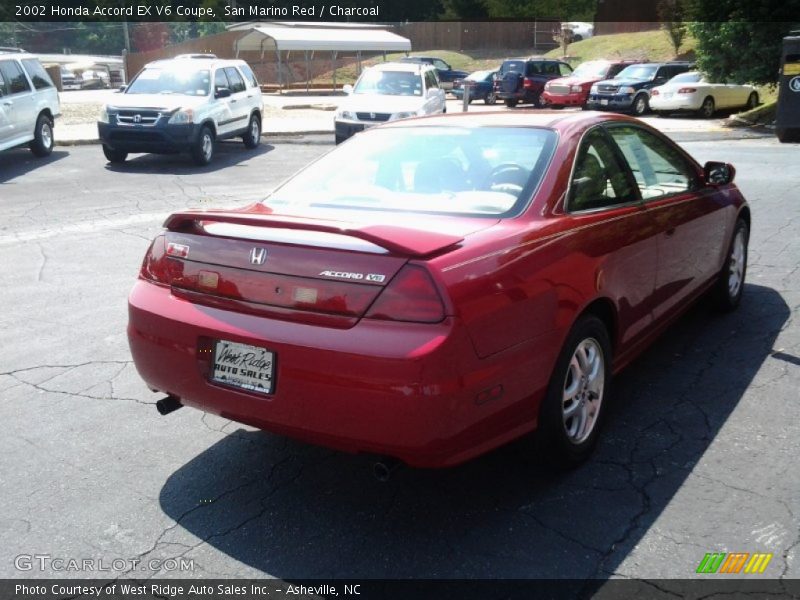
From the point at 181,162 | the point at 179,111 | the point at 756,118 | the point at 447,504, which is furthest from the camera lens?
the point at 756,118

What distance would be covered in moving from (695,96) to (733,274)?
785 inches

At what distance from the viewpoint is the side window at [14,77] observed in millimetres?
14609

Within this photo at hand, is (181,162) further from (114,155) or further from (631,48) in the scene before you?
(631,48)

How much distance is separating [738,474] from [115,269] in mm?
5784

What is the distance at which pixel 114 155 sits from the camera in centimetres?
1545

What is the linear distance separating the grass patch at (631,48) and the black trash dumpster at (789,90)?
81.5ft

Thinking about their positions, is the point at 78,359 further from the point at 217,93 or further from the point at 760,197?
the point at 217,93

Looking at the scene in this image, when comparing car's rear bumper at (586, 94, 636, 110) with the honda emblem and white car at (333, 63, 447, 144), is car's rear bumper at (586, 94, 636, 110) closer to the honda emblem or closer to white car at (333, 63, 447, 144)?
white car at (333, 63, 447, 144)

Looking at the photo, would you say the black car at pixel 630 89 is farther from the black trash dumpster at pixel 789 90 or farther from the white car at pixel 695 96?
the black trash dumpster at pixel 789 90

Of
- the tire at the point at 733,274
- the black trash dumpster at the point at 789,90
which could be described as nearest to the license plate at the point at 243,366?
the tire at the point at 733,274

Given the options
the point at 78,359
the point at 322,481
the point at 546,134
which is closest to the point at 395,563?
the point at 322,481

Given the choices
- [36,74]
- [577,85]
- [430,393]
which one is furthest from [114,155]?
[577,85]

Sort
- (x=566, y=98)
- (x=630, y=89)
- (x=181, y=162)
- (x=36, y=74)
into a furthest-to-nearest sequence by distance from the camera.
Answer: (x=566, y=98) → (x=630, y=89) → (x=181, y=162) → (x=36, y=74)

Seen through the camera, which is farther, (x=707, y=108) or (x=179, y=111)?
(x=707, y=108)
